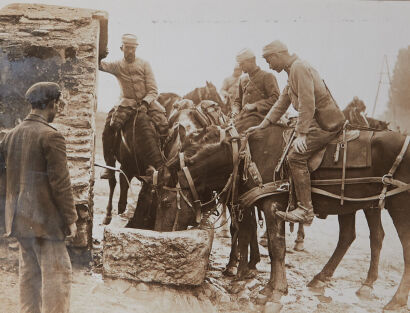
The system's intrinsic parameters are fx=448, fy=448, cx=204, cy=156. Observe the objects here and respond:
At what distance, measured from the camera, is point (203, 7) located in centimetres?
472

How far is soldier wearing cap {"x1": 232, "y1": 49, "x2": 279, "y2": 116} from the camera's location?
208 inches

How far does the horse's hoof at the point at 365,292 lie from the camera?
4.59 metres

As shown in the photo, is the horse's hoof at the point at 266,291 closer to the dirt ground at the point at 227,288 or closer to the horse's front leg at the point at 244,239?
the dirt ground at the point at 227,288

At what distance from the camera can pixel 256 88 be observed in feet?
18.0

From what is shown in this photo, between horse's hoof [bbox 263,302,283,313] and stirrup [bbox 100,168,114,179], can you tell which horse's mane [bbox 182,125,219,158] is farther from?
stirrup [bbox 100,168,114,179]

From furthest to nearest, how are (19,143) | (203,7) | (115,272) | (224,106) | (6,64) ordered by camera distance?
(224,106) < (203,7) < (115,272) < (6,64) < (19,143)

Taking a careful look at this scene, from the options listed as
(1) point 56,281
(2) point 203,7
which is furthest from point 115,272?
(2) point 203,7

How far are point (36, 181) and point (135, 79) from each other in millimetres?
3053

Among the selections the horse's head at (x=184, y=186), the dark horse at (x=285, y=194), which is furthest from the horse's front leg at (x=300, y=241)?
the horse's head at (x=184, y=186)

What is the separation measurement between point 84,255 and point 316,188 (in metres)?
2.20

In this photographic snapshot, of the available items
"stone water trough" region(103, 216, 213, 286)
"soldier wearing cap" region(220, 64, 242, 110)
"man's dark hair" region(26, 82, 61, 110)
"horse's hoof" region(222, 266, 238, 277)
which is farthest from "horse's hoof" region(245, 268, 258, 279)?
"soldier wearing cap" region(220, 64, 242, 110)

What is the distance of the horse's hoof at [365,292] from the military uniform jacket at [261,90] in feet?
7.28

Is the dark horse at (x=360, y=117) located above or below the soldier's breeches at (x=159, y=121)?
above

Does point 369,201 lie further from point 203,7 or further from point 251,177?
point 203,7
